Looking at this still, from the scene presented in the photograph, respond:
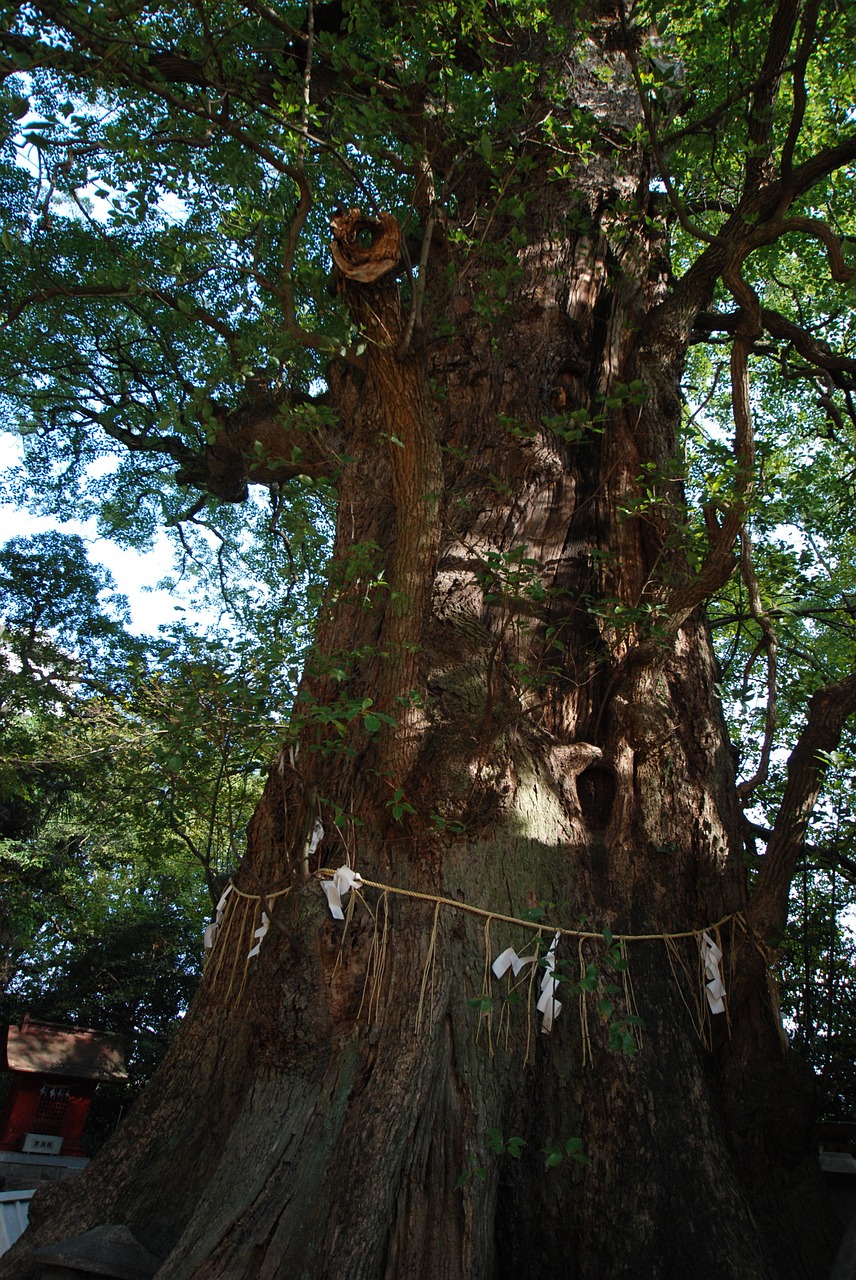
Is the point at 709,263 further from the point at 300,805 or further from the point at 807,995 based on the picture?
the point at 807,995

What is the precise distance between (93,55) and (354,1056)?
3697 millimetres

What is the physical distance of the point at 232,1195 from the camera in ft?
7.17

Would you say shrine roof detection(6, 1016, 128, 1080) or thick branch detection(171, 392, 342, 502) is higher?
thick branch detection(171, 392, 342, 502)

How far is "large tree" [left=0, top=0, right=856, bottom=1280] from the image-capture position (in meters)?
2.30

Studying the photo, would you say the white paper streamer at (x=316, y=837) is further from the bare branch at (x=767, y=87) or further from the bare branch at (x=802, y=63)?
the bare branch at (x=767, y=87)

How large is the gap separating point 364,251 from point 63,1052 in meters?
6.99

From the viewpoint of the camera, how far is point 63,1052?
281 inches

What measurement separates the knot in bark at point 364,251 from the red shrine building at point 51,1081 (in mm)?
6715

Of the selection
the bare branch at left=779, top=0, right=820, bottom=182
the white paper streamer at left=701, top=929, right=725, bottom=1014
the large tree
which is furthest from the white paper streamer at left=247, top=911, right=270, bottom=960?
the bare branch at left=779, top=0, right=820, bottom=182

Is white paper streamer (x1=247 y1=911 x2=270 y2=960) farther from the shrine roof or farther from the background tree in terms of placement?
the shrine roof

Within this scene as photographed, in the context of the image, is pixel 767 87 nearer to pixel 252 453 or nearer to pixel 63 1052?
pixel 252 453

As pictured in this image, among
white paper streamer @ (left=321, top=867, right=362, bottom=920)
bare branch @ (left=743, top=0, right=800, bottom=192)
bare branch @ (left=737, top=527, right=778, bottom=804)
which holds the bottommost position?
white paper streamer @ (left=321, top=867, right=362, bottom=920)

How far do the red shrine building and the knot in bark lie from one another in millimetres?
6715

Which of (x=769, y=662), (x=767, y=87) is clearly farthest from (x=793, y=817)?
(x=767, y=87)
